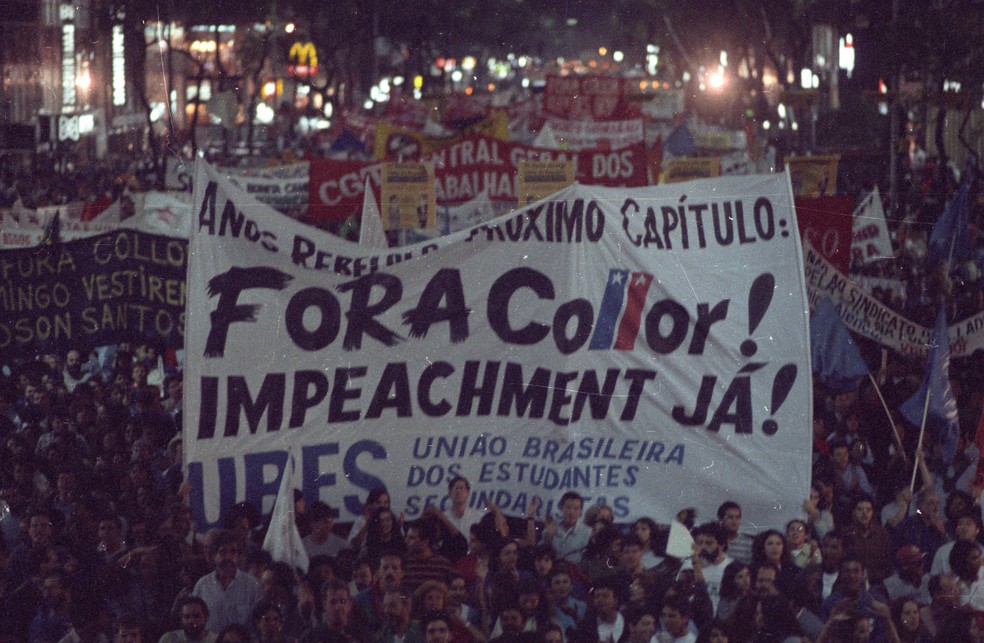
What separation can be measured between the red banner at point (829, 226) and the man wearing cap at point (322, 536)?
17.6 feet

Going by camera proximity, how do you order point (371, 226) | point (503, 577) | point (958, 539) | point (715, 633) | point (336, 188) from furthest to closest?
1. point (336, 188)
2. point (371, 226)
3. point (958, 539)
4. point (503, 577)
5. point (715, 633)

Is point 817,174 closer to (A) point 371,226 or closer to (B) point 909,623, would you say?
(A) point 371,226

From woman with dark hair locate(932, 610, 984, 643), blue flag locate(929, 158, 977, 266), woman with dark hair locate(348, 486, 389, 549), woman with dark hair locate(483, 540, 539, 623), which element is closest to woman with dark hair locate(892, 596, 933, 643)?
woman with dark hair locate(932, 610, 984, 643)

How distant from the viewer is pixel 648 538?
7.18 meters

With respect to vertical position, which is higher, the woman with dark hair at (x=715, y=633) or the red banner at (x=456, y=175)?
the red banner at (x=456, y=175)

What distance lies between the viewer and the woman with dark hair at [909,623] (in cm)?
673

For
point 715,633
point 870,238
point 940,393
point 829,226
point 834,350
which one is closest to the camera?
point 715,633

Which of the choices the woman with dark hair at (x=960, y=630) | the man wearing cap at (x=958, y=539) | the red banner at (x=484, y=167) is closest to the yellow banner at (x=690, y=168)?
the red banner at (x=484, y=167)

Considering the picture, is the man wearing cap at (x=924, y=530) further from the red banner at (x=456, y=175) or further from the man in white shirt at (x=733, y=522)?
the red banner at (x=456, y=175)

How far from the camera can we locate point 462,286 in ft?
23.8

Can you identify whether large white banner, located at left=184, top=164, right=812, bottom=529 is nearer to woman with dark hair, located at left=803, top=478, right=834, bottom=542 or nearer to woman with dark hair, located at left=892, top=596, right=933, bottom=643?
woman with dark hair, located at left=803, top=478, right=834, bottom=542

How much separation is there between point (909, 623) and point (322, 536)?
287 centimetres

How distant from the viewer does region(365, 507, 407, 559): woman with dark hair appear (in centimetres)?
714

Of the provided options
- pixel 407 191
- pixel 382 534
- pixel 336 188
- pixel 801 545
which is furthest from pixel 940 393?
pixel 336 188
